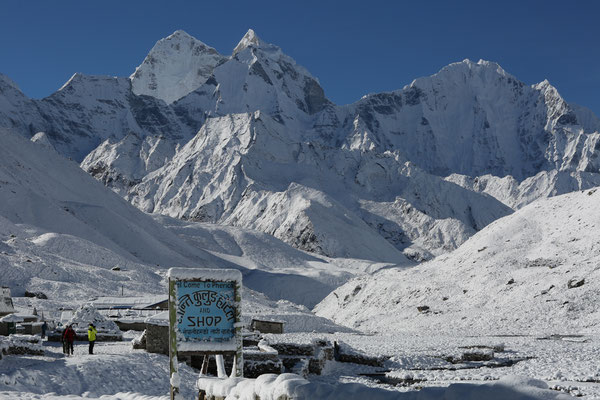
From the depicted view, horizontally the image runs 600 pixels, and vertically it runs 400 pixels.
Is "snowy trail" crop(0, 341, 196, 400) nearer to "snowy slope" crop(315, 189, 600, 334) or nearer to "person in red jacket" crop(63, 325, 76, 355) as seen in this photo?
"person in red jacket" crop(63, 325, 76, 355)

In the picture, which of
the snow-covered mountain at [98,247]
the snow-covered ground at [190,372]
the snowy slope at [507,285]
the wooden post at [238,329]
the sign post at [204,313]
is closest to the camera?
the sign post at [204,313]

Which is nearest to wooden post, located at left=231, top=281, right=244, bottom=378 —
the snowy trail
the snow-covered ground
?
the snow-covered ground

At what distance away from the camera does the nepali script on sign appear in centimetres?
995

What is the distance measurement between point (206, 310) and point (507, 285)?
49.2 meters

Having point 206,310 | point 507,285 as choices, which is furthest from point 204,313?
point 507,285

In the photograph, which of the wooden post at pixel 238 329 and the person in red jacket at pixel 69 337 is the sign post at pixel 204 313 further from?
the person in red jacket at pixel 69 337

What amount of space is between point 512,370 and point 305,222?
142547 mm

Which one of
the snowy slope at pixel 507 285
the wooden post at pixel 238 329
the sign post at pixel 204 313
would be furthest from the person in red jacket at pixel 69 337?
the snowy slope at pixel 507 285

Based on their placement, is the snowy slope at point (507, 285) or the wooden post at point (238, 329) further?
the snowy slope at point (507, 285)

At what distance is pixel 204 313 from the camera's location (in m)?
10.1

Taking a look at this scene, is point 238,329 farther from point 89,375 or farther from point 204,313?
point 89,375

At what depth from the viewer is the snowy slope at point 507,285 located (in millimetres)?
48312

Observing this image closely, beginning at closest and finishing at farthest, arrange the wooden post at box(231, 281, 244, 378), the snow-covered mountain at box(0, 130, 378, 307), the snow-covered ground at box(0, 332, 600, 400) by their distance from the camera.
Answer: the wooden post at box(231, 281, 244, 378)
the snow-covered ground at box(0, 332, 600, 400)
the snow-covered mountain at box(0, 130, 378, 307)

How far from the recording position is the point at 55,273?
242ft
